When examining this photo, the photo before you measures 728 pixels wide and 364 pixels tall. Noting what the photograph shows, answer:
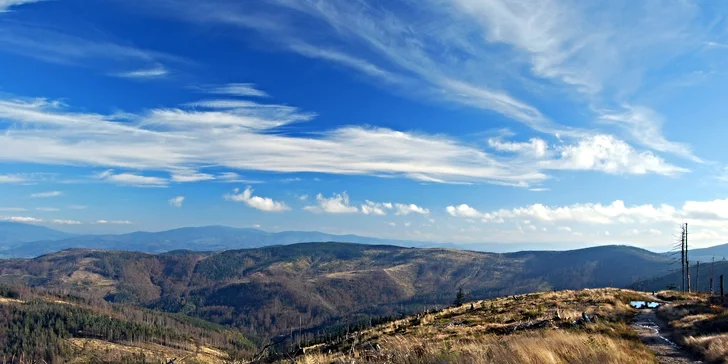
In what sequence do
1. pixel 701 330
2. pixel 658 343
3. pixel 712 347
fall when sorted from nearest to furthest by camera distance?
pixel 712 347, pixel 658 343, pixel 701 330

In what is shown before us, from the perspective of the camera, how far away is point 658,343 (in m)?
20.1

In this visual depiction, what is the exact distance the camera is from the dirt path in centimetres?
1608

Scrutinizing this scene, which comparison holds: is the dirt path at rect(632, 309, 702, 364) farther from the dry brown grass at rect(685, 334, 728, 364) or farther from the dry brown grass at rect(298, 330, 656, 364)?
the dry brown grass at rect(298, 330, 656, 364)

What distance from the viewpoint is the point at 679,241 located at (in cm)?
7750

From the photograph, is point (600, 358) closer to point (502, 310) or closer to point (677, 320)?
point (677, 320)

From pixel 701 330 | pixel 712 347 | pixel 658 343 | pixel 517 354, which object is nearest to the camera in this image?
pixel 517 354

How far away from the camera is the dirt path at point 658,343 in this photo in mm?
16078

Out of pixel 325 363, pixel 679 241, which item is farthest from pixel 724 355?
pixel 679 241

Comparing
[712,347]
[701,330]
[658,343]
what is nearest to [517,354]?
[712,347]

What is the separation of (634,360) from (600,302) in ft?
102

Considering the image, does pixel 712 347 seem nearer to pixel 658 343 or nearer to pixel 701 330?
pixel 658 343

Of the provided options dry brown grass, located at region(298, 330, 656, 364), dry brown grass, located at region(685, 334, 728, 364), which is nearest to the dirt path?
dry brown grass, located at region(685, 334, 728, 364)

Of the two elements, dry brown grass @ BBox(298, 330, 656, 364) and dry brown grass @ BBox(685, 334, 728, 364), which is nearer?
dry brown grass @ BBox(298, 330, 656, 364)

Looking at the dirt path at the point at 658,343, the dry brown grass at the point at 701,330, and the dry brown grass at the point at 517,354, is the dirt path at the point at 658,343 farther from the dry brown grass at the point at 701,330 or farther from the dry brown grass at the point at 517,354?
the dry brown grass at the point at 517,354
